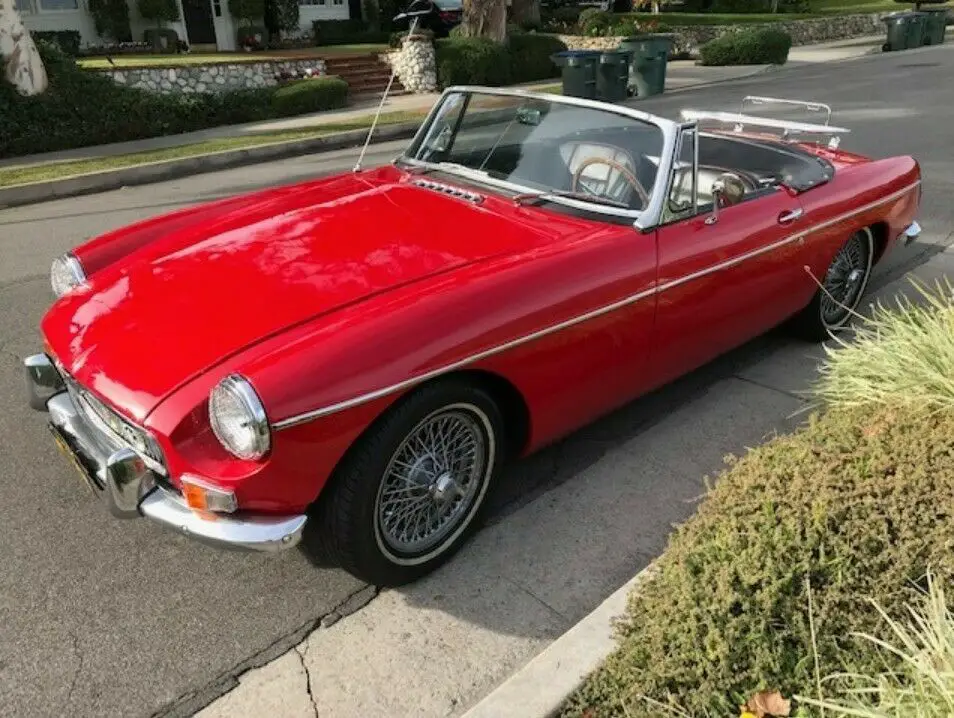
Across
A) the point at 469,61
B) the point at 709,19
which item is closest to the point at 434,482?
the point at 469,61

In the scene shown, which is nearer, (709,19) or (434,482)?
(434,482)

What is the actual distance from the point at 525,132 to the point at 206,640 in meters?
2.62


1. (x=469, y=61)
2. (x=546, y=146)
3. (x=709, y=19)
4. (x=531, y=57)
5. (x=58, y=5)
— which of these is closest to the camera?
(x=546, y=146)

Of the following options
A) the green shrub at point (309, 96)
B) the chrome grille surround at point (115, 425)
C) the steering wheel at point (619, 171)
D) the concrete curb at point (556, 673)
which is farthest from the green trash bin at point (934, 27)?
the chrome grille surround at point (115, 425)

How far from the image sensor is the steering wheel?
349cm

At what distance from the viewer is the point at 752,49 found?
20.5 meters

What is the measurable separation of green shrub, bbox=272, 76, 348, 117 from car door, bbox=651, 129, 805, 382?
12285 millimetres

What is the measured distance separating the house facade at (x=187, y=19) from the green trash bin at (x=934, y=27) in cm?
1867

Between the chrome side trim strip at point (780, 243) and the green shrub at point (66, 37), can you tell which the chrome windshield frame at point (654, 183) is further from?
the green shrub at point (66, 37)

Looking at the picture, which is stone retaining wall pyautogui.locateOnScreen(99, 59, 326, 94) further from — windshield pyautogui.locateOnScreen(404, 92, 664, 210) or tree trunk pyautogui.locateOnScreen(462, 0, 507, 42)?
windshield pyautogui.locateOnScreen(404, 92, 664, 210)

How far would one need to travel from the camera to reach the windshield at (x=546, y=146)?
3574mm

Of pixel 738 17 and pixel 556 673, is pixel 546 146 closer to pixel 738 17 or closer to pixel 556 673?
pixel 556 673

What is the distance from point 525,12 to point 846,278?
78.6ft

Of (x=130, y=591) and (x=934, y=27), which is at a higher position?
(x=934, y=27)
